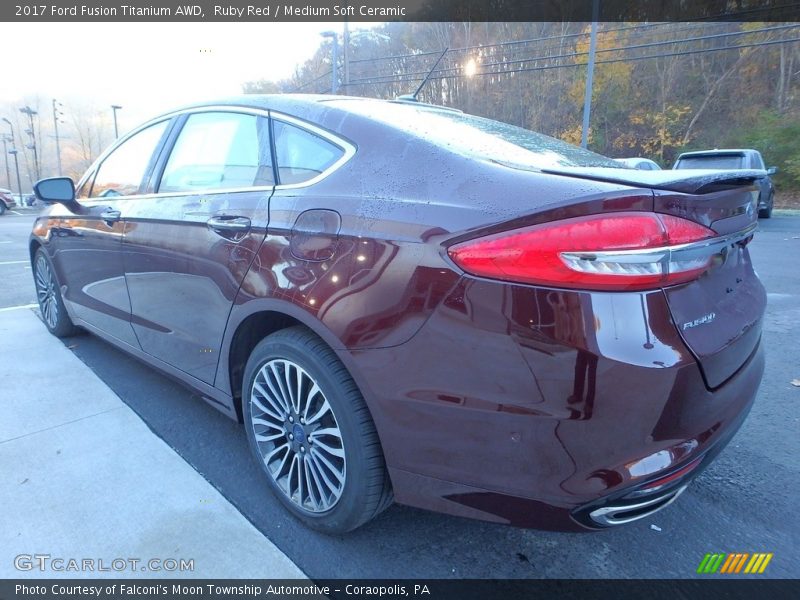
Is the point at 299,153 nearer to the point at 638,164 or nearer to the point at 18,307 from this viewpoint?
the point at 638,164

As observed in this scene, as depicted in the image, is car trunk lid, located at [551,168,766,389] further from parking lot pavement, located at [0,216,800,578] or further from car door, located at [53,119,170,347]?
car door, located at [53,119,170,347]

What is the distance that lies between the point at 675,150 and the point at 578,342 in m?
31.2

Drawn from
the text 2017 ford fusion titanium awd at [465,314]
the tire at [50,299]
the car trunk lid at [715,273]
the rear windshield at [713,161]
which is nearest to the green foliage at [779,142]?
the rear windshield at [713,161]

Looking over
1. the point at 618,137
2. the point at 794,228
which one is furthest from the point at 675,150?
the point at 794,228

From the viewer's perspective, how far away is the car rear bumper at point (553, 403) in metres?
1.30

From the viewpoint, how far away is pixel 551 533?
204 centimetres

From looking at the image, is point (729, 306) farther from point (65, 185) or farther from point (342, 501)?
point (65, 185)

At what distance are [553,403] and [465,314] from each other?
13.1 inches

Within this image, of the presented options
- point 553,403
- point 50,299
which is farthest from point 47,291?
point 553,403

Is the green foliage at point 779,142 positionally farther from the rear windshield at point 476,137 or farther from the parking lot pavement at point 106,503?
the parking lot pavement at point 106,503

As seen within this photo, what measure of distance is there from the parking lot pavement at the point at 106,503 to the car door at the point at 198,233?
1.55 feet

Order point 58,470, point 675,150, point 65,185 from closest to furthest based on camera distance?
1. point 58,470
2. point 65,185
3. point 675,150

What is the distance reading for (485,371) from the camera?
4.61 feet

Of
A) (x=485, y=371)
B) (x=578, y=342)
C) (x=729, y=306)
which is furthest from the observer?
(x=729, y=306)
